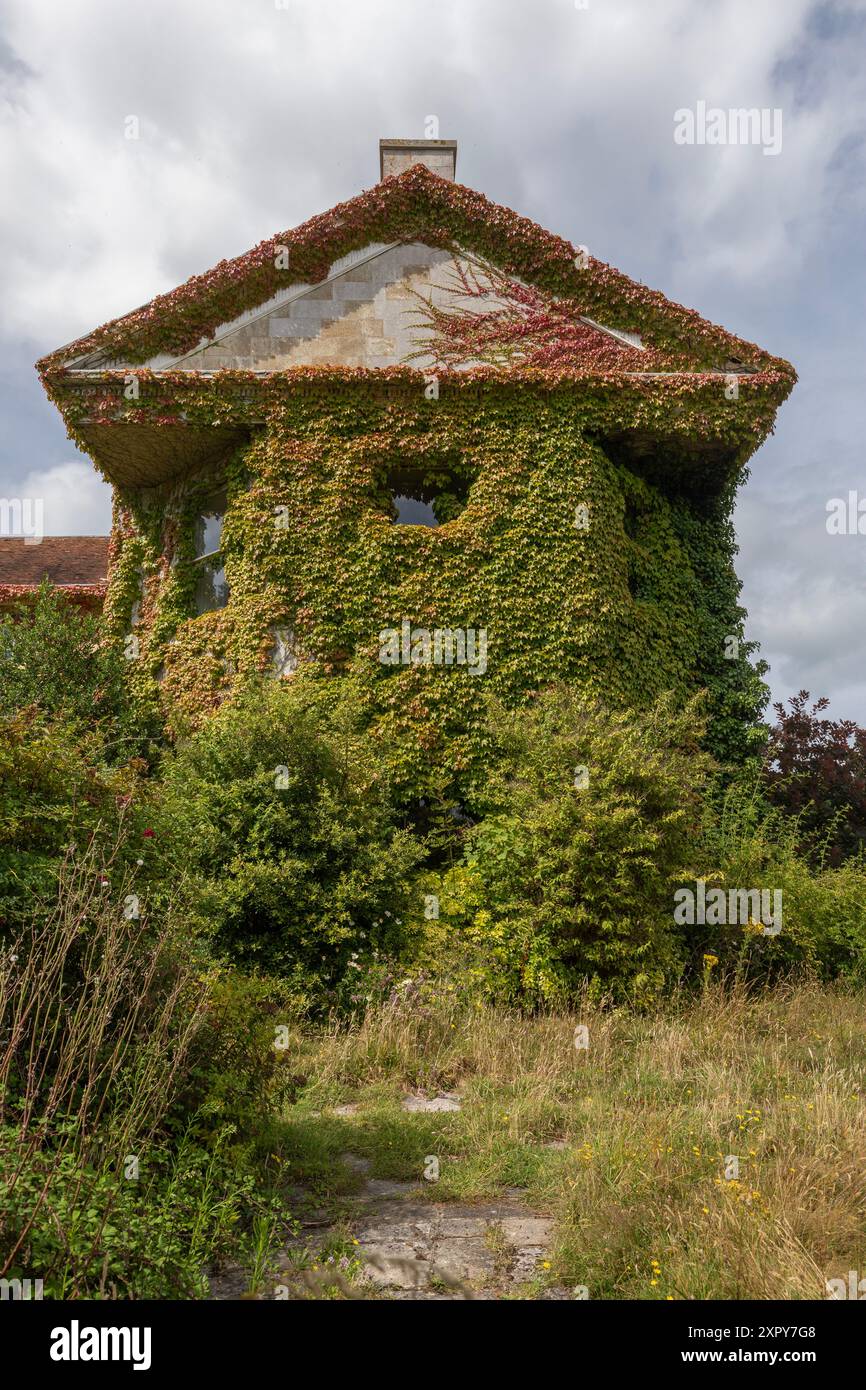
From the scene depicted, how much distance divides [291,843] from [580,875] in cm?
309

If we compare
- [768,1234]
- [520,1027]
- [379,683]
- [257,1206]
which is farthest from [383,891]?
[768,1234]

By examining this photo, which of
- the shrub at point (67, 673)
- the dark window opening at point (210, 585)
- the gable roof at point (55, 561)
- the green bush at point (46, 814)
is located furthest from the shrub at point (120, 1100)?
the gable roof at point (55, 561)

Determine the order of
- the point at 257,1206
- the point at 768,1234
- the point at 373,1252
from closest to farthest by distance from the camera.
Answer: the point at 768,1234
the point at 373,1252
the point at 257,1206

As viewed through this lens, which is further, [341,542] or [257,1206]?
[341,542]

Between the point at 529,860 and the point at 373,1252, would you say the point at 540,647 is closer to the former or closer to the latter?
the point at 529,860

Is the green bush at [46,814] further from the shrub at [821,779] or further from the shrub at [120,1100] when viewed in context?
the shrub at [821,779]

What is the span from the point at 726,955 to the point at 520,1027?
→ 316 centimetres

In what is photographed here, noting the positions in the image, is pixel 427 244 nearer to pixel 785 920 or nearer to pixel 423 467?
pixel 423 467

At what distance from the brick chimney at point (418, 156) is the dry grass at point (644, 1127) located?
47.1 ft

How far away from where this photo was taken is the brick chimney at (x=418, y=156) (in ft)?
51.7

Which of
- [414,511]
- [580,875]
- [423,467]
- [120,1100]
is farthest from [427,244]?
[120,1100]

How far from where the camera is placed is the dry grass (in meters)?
3.99

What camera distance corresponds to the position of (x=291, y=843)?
31.3ft

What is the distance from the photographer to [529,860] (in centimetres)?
932
